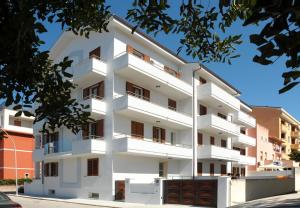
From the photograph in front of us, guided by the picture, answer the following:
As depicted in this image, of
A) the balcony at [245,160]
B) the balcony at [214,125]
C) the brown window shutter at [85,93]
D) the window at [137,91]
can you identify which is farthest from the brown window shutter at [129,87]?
the balcony at [245,160]

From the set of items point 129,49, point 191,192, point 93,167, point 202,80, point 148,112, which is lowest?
point 191,192

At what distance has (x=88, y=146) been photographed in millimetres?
29203

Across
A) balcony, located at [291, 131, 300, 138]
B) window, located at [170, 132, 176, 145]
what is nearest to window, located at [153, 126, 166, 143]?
window, located at [170, 132, 176, 145]

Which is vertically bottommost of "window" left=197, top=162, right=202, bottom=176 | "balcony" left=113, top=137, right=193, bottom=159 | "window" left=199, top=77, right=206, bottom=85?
"window" left=197, top=162, right=202, bottom=176

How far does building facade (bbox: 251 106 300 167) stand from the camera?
74.2 meters

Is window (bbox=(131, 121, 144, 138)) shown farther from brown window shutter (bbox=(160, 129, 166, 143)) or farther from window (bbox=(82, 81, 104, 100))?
window (bbox=(82, 81, 104, 100))

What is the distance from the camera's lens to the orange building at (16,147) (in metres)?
54.6

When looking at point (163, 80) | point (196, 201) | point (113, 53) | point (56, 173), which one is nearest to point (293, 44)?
point (196, 201)

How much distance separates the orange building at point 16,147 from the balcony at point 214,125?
957 inches

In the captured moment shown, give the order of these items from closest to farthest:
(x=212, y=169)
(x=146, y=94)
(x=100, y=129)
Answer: (x=100, y=129), (x=146, y=94), (x=212, y=169)

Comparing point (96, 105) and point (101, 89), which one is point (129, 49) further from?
point (96, 105)

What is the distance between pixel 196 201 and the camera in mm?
24344

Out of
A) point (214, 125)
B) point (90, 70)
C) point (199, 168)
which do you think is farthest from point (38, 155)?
point (214, 125)

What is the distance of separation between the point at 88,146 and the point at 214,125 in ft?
43.2
